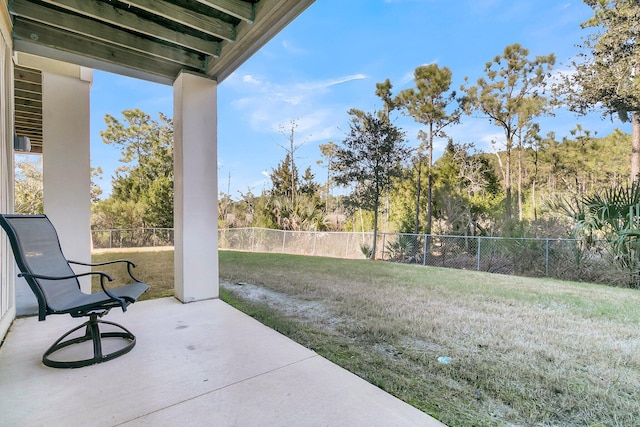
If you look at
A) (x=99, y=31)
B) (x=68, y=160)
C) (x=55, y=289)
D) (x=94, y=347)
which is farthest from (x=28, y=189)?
(x=94, y=347)

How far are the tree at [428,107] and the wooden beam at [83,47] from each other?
25.7 ft

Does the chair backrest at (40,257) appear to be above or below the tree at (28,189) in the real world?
below

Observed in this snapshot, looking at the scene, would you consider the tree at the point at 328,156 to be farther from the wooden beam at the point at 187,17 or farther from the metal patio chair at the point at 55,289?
the metal patio chair at the point at 55,289

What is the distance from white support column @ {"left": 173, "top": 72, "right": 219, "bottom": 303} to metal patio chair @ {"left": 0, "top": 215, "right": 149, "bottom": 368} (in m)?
1.09

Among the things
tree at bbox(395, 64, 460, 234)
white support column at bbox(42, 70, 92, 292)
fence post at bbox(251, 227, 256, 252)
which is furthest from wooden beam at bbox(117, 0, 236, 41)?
tree at bbox(395, 64, 460, 234)

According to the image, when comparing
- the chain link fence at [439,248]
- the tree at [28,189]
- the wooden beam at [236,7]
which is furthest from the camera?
the chain link fence at [439,248]

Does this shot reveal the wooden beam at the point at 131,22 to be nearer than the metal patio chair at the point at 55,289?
No

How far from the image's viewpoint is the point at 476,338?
2.56 metres

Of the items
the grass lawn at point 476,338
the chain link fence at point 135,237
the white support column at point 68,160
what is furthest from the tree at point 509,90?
the white support column at point 68,160

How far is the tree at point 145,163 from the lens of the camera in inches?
243

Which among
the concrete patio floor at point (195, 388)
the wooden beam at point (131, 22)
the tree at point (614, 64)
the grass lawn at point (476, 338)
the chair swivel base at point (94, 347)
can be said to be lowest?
the grass lawn at point (476, 338)

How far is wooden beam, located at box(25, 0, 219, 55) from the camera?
240 centimetres

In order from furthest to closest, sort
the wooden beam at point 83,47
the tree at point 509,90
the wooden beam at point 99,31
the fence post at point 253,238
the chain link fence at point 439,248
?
the fence post at point 253,238 → the tree at point 509,90 → the chain link fence at point 439,248 → the wooden beam at point 83,47 → the wooden beam at point 99,31

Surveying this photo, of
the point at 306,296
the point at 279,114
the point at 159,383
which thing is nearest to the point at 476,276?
the point at 306,296
